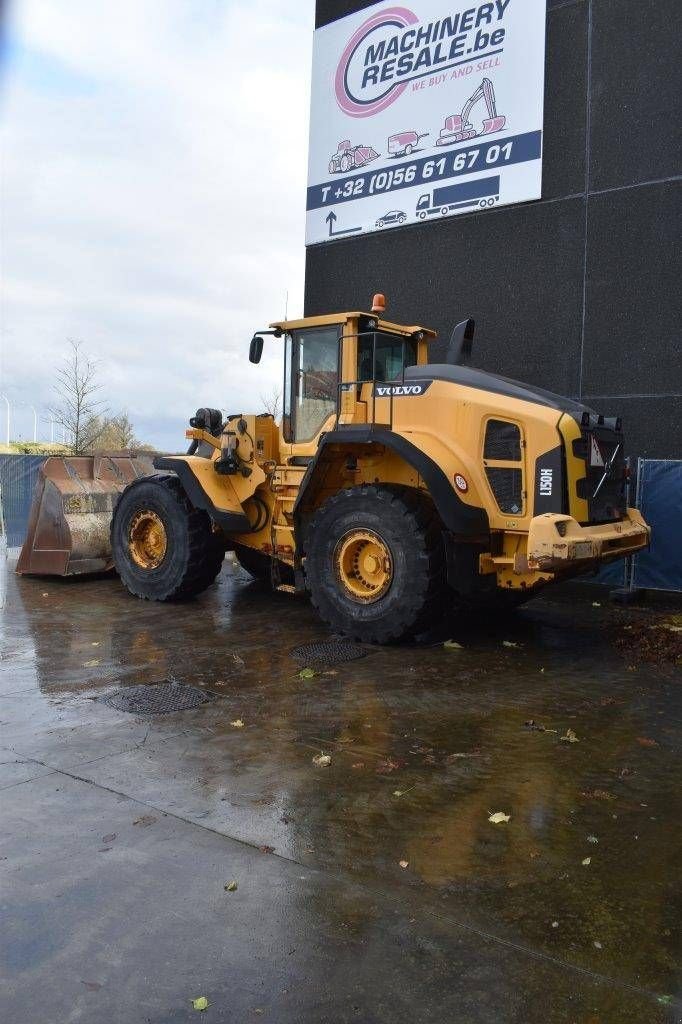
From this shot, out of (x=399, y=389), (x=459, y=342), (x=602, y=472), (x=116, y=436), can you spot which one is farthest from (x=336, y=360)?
(x=116, y=436)

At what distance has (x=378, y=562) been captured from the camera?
771 cm

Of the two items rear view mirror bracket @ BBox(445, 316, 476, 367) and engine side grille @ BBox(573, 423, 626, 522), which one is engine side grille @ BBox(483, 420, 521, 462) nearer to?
engine side grille @ BBox(573, 423, 626, 522)

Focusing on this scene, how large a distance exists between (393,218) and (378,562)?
7888 millimetres

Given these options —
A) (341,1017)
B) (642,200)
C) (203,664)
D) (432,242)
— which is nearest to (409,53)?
(432,242)

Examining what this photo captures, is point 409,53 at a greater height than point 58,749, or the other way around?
point 409,53

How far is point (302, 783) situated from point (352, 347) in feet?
16.1

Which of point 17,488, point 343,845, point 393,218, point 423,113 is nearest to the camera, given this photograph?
point 343,845

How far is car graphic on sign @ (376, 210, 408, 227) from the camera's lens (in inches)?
529

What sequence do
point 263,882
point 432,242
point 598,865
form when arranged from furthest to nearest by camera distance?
point 432,242 → point 598,865 → point 263,882

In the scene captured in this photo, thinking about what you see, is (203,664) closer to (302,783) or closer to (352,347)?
(302,783)

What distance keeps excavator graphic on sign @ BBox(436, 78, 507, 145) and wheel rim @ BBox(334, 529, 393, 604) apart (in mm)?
7691

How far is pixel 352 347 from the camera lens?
26.8 ft

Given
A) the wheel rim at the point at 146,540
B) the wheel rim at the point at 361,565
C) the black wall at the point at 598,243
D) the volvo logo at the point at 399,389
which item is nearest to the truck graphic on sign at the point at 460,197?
the black wall at the point at 598,243

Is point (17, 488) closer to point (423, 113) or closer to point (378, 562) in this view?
point (423, 113)
